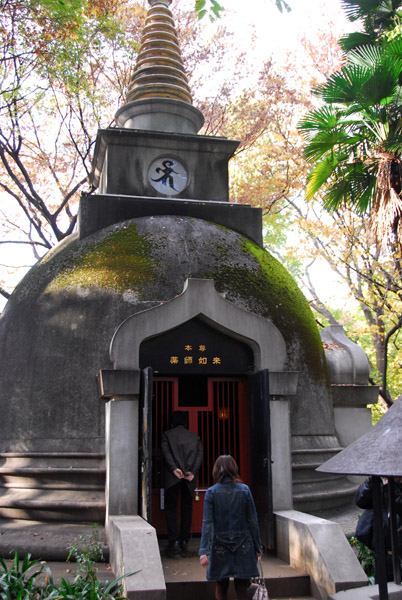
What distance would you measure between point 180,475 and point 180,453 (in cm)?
31

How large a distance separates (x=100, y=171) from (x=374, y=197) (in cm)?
594

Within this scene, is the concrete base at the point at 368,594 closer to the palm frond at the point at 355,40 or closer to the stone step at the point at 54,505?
the stone step at the point at 54,505

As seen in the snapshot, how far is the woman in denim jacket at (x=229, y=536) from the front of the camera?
5.58 m

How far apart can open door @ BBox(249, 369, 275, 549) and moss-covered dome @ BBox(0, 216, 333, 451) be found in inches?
52.6

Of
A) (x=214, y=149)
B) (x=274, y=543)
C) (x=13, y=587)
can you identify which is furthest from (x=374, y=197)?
(x=13, y=587)

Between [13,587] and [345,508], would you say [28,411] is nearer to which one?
[13,587]

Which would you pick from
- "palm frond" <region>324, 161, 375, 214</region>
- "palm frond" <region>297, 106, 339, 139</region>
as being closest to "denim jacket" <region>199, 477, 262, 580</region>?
"palm frond" <region>324, 161, 375, 214</region>

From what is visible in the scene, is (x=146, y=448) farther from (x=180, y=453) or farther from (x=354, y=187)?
(x=354, y=187)

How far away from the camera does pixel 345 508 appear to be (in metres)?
9.77

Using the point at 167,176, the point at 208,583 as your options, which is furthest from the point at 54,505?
the point at 167,176

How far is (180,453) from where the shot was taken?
7902 mm

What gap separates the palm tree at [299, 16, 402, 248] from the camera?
10508 millimetres

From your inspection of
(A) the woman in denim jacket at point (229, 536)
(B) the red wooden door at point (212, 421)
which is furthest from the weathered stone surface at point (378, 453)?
(B) the red wooden door at point (212, 421)

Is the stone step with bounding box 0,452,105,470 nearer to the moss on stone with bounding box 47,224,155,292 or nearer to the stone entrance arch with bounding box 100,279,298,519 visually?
the stone entrance arch with bounding box 100,279,298,519
